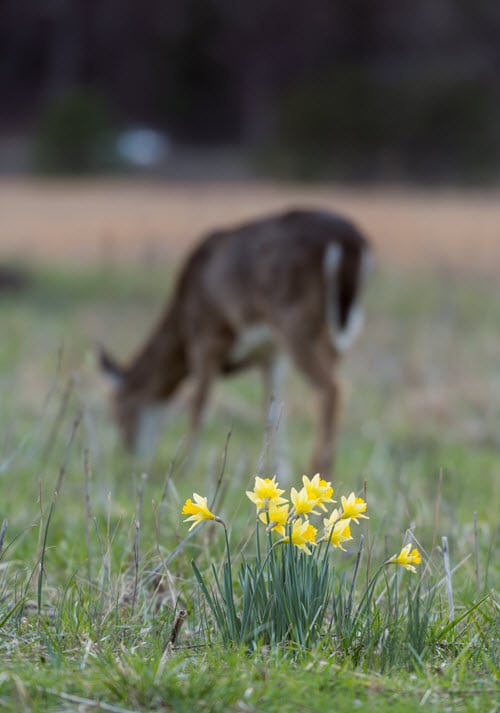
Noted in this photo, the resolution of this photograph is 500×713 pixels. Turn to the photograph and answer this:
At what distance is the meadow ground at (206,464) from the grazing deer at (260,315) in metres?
0.42

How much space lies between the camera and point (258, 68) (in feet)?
115

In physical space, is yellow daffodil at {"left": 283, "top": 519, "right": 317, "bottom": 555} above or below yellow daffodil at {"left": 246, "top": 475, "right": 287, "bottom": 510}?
below

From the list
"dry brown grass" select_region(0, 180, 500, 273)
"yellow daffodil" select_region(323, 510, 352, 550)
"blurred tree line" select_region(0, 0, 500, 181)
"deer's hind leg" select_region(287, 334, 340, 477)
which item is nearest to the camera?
"yellow daffodil" select_region(323, 510, 352, 550)

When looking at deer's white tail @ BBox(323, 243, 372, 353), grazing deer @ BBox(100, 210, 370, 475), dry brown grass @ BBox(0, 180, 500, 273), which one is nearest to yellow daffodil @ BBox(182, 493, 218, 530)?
grazing deer @ BBox(100, 210, 370, 475)

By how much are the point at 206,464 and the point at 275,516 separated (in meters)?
4.98

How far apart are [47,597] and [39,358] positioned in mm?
7969

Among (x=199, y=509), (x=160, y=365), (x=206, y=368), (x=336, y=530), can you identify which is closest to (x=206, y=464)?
(x=206, y=368)

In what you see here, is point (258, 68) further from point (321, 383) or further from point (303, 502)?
point (303, 502)

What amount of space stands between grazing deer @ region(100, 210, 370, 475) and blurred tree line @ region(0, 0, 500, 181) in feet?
66.0

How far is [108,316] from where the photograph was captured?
14648mm

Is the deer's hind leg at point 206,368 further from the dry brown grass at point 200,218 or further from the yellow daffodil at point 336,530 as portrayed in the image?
the dry brown grass at point 200,218

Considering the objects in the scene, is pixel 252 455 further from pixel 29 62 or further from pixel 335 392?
pixel 29 62

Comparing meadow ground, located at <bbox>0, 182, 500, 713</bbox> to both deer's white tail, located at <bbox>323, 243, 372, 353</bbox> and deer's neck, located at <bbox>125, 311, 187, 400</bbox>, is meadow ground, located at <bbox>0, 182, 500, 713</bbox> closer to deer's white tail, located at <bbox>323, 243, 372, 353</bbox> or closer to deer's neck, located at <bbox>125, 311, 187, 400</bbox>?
deer's neck, located at <bbox>125, 311, 187, 400</bbox>

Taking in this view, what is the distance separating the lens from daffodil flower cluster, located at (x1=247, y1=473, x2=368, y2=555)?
3.19 m
